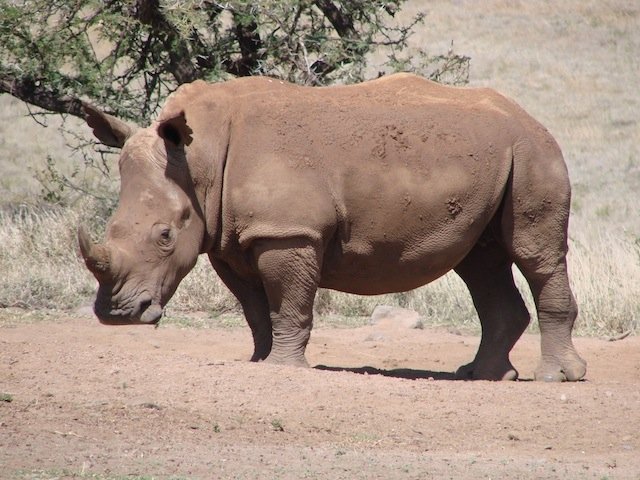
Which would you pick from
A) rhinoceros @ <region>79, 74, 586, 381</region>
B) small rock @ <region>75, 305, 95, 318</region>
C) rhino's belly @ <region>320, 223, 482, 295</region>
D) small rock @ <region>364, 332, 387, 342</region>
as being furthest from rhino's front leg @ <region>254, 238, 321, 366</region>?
small rock @ <region>75, 305, 95, 318</region>

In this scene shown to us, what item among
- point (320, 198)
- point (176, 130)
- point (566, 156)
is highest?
point (176, 130)

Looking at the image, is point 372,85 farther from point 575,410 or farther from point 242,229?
point 575,410

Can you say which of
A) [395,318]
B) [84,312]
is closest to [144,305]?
[84,312]

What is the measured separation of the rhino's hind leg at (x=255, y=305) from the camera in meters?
7.98

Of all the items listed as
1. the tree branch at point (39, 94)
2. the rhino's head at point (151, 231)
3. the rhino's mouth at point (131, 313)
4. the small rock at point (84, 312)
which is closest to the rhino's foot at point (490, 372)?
the rhino's head at point (151, 231)

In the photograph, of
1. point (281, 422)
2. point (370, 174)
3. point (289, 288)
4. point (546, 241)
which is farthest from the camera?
point (546, 241)

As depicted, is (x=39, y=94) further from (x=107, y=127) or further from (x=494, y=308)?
(x=494, y=308)

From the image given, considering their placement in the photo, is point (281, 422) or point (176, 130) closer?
point (281, 422)

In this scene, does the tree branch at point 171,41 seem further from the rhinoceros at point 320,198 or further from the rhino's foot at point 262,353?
the rhino's foot at point 262,353

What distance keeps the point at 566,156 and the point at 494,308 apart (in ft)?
61.9

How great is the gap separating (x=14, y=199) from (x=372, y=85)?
1190cm

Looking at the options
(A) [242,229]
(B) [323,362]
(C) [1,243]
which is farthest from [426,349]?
(C) [1,243]

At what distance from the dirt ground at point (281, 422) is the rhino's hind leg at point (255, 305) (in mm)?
712

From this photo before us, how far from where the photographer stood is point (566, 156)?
27.0 m
